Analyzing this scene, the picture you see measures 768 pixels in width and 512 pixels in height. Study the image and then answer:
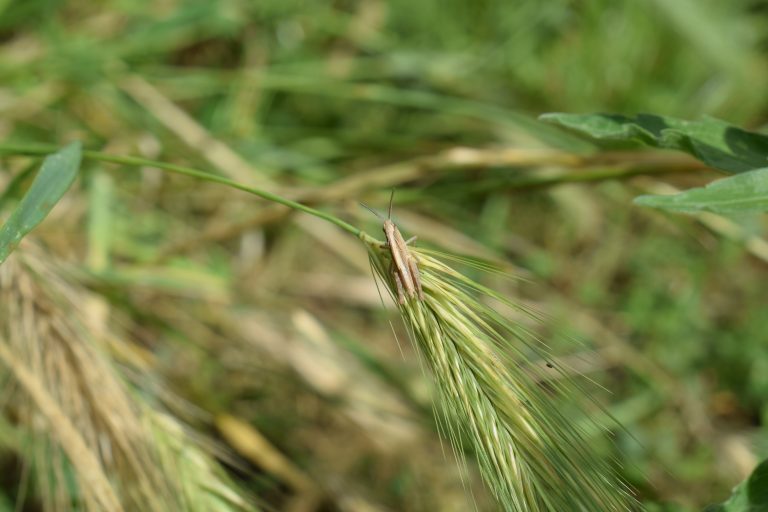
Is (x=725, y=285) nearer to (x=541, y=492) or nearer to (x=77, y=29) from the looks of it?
(x=541, y=492)

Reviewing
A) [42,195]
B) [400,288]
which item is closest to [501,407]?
[400,288]

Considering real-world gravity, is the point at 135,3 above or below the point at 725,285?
above

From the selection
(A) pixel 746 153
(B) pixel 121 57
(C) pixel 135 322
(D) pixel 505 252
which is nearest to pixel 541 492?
(A) pixel 746 153

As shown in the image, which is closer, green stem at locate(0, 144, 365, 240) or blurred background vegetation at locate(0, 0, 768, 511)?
green stem at locate(0, 144, 365, 240)

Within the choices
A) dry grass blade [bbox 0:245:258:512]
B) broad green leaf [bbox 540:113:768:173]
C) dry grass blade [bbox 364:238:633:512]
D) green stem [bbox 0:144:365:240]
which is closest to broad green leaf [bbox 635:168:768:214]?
broad green leaf [bbox 540:113:768:173]

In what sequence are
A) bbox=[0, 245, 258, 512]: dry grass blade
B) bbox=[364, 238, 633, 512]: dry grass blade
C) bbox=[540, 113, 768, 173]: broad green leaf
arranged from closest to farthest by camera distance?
1. bbox=[364, 238, 633, 512]: dry grass blade
2. bbox=[540, 113, 768, 173]: broad green leaf
3. bbox=[0, 245, 258, 512]: dry grass blade

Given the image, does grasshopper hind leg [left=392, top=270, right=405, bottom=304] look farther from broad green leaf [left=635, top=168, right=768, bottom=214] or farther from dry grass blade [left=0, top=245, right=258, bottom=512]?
dry grass blade [left=0, top=245, right=258, bottom=512]
